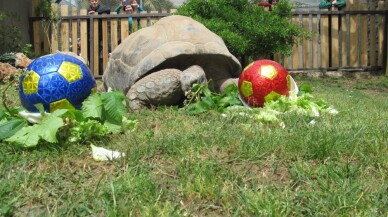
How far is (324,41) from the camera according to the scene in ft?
37.8

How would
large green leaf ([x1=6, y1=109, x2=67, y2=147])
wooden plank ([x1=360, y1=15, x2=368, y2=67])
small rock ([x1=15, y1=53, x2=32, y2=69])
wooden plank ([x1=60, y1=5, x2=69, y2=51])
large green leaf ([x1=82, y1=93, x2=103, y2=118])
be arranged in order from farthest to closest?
1. wooden plank ([x1=360, y1=15, x2=368, y2=67])
2. wooden plank ([x1=60, y1=5, x2=69, y2=51])
3. small rock ([x1=15, y1=53, x2=32, y2=69])
4. large green leaf ([x1=82, y1=93, x2=103, y2=118])
5. large green leaf ([x1=6, y1=109, x2=67, y2=147])

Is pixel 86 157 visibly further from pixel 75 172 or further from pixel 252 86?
pixel 252 86

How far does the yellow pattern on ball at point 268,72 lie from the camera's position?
461 cm

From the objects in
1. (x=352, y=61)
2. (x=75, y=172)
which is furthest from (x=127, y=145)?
(x=352, y=61)

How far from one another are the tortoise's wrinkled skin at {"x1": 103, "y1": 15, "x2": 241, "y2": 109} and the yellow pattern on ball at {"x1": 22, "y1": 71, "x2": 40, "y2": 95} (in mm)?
1259

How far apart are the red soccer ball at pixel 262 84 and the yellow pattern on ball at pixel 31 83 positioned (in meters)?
2.00

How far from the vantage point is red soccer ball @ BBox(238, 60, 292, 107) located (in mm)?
4578

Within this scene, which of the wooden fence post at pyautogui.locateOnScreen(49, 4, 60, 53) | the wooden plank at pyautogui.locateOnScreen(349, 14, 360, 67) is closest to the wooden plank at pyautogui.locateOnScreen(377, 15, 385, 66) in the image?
the wooden plank at pyautogui.locateOnScreen(349, 14, 360, 67)

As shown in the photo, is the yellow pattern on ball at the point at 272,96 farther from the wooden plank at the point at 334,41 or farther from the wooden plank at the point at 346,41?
the wooden plank at the point at 346,41

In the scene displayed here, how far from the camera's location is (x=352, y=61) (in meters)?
11.7

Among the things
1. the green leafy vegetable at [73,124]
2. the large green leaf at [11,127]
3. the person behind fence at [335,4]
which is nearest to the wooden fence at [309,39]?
the person behind fence at [335,4]

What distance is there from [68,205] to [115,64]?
141 inches

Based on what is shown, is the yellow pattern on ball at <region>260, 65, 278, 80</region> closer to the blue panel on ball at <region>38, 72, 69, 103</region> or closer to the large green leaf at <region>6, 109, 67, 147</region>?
the blue panel on ball at <region>38, 72, 69, 103</region>

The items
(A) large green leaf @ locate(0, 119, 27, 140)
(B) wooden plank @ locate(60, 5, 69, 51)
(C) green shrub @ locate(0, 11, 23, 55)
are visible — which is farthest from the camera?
(B) wooden plank @ locate(60, 5, 69, 51)
